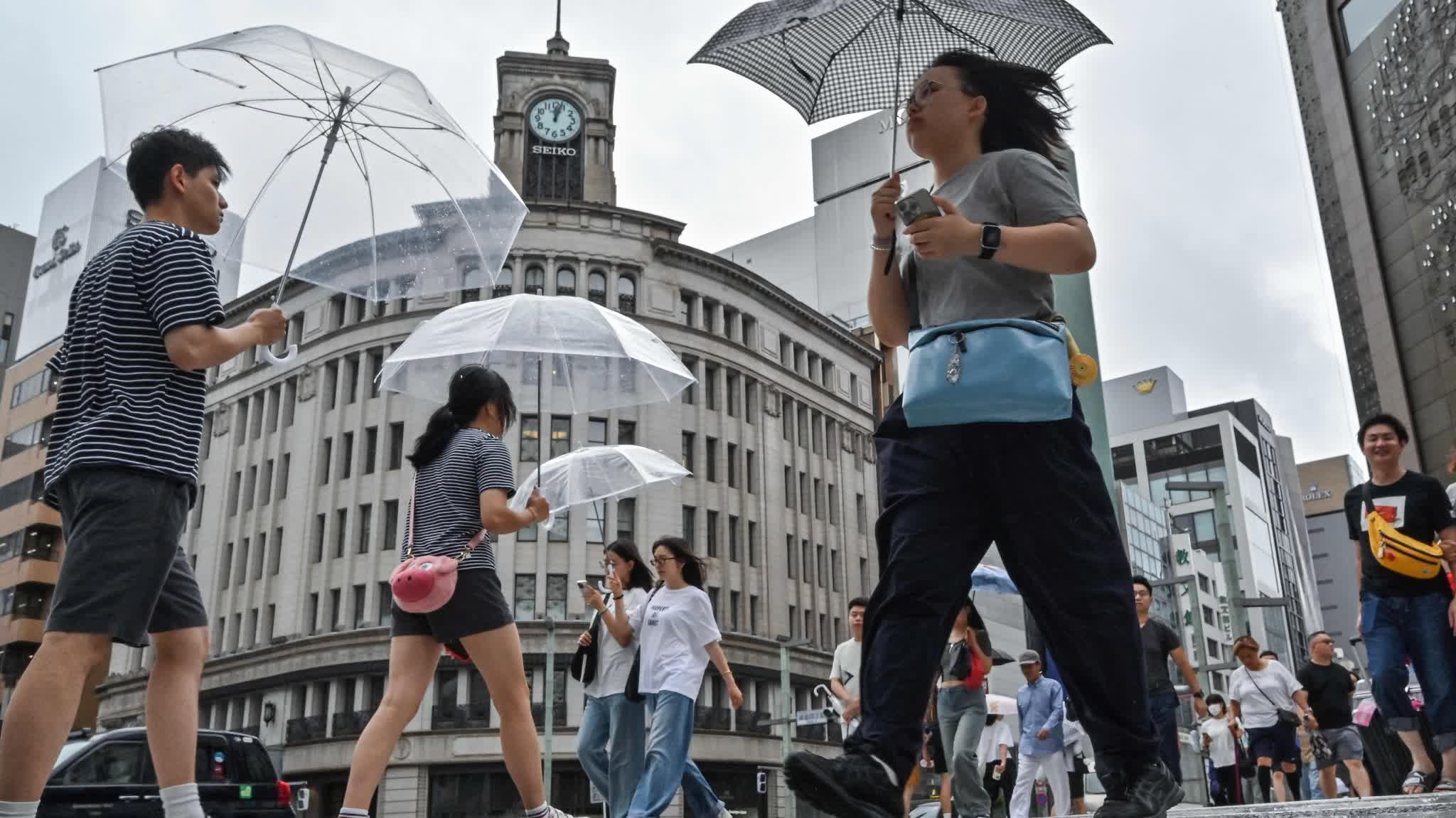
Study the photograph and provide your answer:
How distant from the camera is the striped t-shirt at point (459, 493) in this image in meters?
4.70

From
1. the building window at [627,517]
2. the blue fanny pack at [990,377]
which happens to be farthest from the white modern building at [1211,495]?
the blue fanny pack at [990,377]

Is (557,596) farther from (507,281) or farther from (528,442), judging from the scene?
(507,281)

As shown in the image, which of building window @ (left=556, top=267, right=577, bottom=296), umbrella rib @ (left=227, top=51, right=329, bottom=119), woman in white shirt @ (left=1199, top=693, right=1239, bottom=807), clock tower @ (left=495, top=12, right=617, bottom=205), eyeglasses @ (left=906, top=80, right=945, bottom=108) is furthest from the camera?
clock tower @ (left=495, top=12, right=617, bottom=205)

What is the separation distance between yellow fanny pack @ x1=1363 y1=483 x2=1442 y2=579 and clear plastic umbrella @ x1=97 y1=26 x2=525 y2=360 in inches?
183

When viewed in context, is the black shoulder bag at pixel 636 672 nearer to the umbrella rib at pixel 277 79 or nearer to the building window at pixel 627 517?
the umbrella rib at pixel 277 79

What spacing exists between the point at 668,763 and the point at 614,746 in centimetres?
63

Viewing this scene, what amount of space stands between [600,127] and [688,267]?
9.02 meters

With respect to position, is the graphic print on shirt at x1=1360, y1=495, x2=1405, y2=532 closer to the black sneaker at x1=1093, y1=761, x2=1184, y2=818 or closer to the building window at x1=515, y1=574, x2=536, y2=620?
the black sneaker at x1=1093, y1=761, x2=1184, y2=818

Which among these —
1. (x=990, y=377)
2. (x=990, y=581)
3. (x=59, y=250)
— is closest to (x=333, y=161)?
(x=990, y=377)

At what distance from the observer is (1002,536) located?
2.71 metres

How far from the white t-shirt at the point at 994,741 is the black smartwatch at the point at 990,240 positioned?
10.1 m

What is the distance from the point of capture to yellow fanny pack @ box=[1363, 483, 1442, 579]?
18.5 feet

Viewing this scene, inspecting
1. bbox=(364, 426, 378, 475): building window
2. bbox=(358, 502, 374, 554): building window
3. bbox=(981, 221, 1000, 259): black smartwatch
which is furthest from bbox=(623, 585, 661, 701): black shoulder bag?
bbox=(364, 426, 378, 475): building window

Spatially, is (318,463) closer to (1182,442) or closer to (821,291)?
(821,291)
